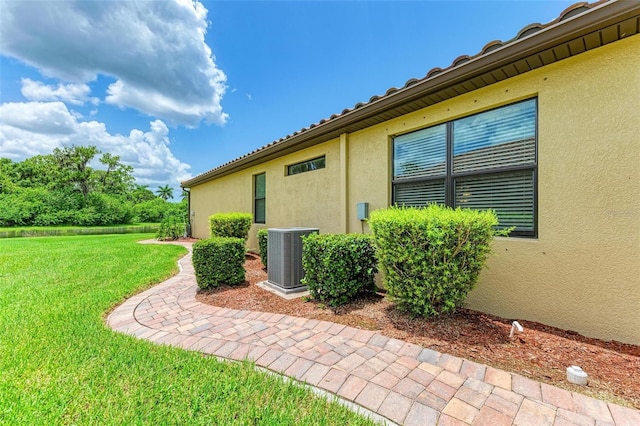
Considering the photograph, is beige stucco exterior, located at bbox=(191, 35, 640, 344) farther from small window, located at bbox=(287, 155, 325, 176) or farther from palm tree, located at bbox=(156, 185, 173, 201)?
palm tree, located at bbox=(156, 185, 173, 201)

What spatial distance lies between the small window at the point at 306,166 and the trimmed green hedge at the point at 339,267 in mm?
2912

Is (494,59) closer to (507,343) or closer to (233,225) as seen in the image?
(507,343)

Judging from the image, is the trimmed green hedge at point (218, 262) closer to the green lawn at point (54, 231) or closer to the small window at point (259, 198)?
the small window at point (259, 198)

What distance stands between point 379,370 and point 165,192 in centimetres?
7519

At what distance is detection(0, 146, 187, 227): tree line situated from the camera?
27369 millimetres

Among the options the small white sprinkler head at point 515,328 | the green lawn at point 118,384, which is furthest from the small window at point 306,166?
the green lawn at point 118,384

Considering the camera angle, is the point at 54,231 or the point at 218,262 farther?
the point at 54,231

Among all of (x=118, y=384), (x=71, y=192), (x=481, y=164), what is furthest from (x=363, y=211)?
(x=71, y=192)

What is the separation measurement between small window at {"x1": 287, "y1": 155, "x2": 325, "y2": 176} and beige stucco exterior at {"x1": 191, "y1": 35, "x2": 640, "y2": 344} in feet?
10.8

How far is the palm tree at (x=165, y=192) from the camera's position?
6588 centimetres

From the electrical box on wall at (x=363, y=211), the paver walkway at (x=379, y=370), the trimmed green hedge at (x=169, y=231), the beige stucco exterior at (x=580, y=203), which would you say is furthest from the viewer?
the trimmed green hedge at (x=169, y=231)

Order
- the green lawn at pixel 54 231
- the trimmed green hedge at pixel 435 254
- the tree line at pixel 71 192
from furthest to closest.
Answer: the tree line at pixel 71 192
the green lawn at pixel 54 231
the trimmed green hedge at pixel 435 254

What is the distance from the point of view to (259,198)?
9844 mm

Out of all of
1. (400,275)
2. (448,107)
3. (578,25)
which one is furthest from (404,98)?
(400,275)
